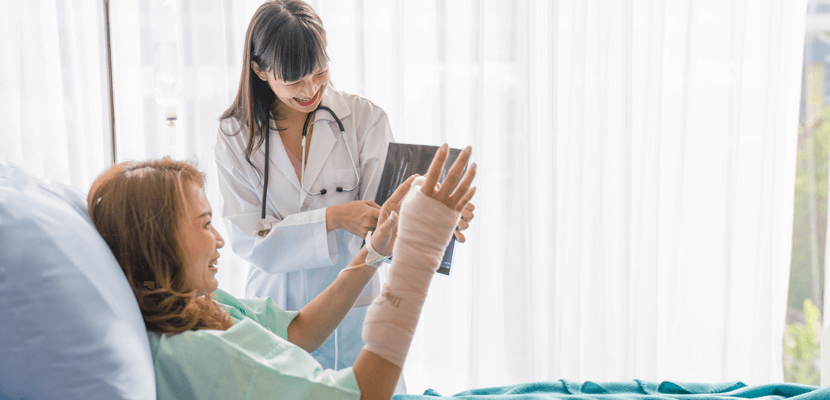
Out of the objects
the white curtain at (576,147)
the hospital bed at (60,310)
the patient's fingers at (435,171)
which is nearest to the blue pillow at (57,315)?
the hospital bed at (60,310)

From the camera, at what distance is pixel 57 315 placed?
66cm

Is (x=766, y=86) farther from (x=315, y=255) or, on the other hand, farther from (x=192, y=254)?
(x=192, y=254)

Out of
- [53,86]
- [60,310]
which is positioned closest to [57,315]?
[60,310]

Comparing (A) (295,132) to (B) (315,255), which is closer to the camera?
(B) (315,255)

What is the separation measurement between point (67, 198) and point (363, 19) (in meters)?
1.45

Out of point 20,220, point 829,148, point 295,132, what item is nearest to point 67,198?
point 20,220

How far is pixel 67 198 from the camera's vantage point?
82 cm

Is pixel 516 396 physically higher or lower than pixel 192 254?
lower

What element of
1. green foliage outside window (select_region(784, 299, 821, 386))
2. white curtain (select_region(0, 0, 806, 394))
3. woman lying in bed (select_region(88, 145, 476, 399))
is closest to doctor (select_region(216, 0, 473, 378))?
woman lying in bed (select_region(88, 145, 476, 399))

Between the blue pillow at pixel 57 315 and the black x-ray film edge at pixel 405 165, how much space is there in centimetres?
66

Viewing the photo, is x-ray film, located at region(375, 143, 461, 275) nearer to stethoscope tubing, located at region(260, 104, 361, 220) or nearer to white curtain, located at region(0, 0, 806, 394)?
stethoscope tubing, located at region(260, 104, 361, 220)

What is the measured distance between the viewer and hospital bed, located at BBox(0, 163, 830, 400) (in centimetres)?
65

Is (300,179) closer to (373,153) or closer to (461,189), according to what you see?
(373,153)

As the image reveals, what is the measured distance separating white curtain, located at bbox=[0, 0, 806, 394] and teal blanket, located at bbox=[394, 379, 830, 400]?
37.0 inches
